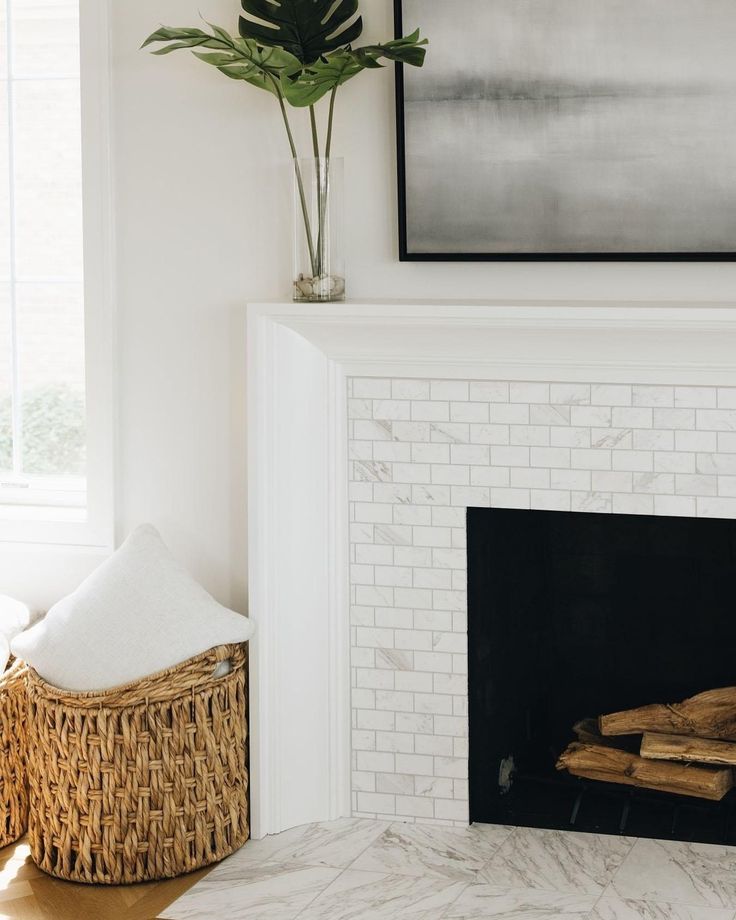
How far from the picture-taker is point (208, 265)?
107 inches

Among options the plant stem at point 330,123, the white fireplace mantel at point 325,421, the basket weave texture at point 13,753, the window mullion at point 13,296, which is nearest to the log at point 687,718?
the white fireplace mantel at point 325,421

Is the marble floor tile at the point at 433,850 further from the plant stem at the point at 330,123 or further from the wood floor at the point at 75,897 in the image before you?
the plant stem at the point at 330,123

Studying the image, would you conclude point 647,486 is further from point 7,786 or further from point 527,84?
point 7,786

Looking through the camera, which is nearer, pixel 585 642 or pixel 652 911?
pixel 652 911

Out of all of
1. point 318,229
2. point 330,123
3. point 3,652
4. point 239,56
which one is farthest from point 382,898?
point 239,56

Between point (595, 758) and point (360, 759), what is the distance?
0.56m

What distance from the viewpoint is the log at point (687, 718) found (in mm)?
2762

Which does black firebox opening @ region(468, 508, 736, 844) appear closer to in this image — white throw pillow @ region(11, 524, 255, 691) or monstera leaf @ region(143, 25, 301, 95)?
white throw pillow @ region(11, 524, 255, 691)

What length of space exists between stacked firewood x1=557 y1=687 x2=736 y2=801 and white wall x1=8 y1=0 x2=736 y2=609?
0.93 meters

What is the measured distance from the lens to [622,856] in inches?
101

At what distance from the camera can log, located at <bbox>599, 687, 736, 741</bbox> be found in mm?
2762

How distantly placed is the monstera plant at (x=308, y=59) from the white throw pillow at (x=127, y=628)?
0.69m

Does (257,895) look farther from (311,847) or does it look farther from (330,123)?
(330,123)

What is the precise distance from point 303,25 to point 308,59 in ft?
0.24
